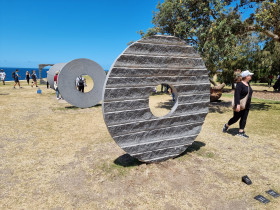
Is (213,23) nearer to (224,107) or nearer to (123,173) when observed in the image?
(224,107)

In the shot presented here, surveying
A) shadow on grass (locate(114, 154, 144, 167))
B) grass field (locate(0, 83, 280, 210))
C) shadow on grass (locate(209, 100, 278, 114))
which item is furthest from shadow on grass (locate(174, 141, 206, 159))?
shadow on grass (locate(209, 100, 278, 114))

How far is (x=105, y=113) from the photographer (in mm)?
3424

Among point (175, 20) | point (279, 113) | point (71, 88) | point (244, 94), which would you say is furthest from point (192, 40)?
point (71, 88)

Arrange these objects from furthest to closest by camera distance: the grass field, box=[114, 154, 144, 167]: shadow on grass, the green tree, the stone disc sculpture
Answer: the green tree → box=[114, 154, 144, 167]: shadow on grass → the stone disc sculpture → the grass field

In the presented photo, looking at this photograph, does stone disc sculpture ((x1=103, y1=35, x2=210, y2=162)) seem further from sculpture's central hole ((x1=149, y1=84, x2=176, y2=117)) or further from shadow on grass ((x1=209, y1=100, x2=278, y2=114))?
shadow on grass ((x1=209, y1=100, x2=278, y2=114))

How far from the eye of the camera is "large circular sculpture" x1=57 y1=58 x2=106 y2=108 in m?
9.24

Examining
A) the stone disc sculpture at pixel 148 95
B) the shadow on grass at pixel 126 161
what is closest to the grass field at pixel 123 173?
the shadow on grass at pixel 126 161

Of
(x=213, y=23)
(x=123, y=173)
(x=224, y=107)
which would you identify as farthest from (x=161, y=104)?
(x=123, y=173)

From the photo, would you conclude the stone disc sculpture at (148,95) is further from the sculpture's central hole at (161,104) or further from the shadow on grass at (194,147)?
the sculpture's central hole at (161,104)

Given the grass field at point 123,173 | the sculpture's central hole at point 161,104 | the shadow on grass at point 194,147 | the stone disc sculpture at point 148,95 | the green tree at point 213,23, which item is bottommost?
the grass field at point 123,173

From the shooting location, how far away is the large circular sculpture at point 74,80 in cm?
924

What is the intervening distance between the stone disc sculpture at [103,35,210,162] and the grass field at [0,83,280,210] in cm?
58

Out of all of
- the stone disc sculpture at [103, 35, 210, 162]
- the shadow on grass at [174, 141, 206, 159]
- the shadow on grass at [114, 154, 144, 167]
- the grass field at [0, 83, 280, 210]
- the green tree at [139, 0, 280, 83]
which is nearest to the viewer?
the grass field at [0, 83, 280, 210]

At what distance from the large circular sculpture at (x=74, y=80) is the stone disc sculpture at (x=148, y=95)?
257 inches
